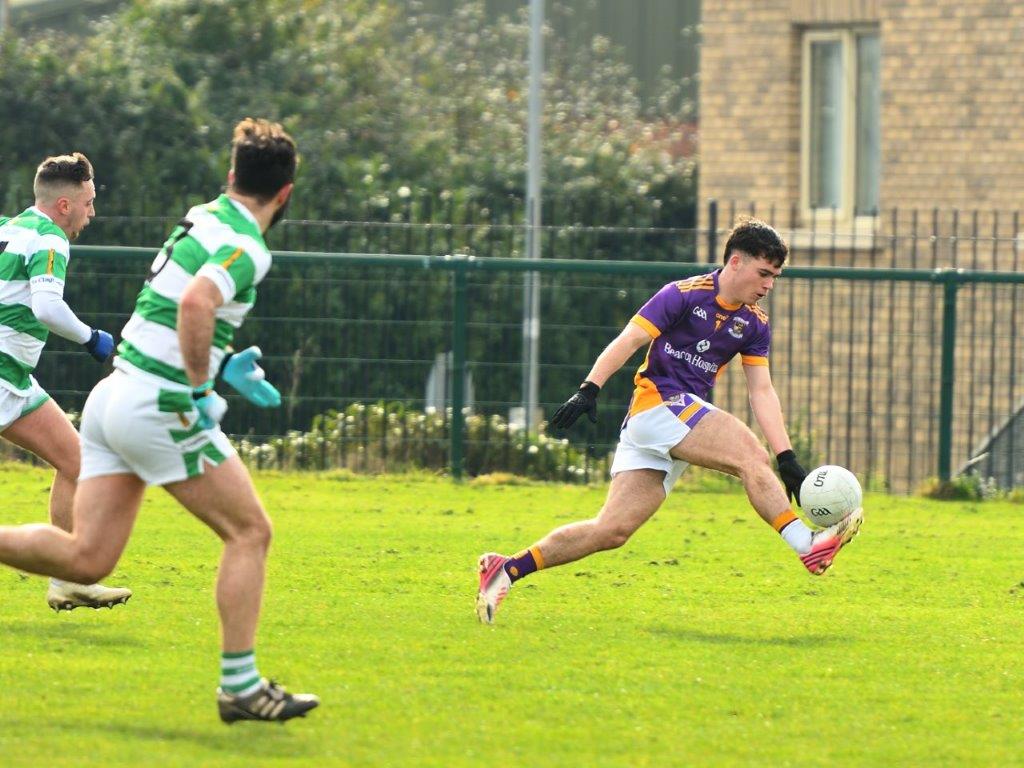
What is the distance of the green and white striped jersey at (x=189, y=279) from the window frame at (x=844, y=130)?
42.7 feet

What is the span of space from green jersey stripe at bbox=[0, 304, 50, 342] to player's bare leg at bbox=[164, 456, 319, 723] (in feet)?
8.65

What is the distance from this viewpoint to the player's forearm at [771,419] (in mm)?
9320

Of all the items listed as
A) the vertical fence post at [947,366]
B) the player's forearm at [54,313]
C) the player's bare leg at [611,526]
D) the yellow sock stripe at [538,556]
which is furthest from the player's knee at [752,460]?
the vertical fence post at [947,366]

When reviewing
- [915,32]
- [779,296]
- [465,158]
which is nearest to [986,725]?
[779,296]

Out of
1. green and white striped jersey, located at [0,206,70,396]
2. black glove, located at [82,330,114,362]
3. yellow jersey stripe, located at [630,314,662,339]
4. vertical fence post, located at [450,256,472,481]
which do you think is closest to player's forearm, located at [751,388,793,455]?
yellow jersey stripe, located at [630,314,662,339]

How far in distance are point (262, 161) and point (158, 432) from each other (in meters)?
0.94

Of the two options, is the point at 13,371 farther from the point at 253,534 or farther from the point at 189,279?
the point at 253,534

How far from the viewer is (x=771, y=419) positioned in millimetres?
9391

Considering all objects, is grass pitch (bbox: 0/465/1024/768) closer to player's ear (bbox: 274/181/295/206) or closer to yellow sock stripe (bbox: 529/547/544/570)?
yellow sock stripe (bbox: 529/547/544/570)

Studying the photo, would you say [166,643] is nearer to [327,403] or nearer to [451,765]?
[451,765]

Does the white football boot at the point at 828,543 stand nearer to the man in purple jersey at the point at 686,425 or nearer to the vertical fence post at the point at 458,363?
the man in purple jersey at the point at 686,425

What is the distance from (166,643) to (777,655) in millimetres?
2455

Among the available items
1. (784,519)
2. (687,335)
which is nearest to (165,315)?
(687,335)

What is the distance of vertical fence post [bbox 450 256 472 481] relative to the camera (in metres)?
15.1
